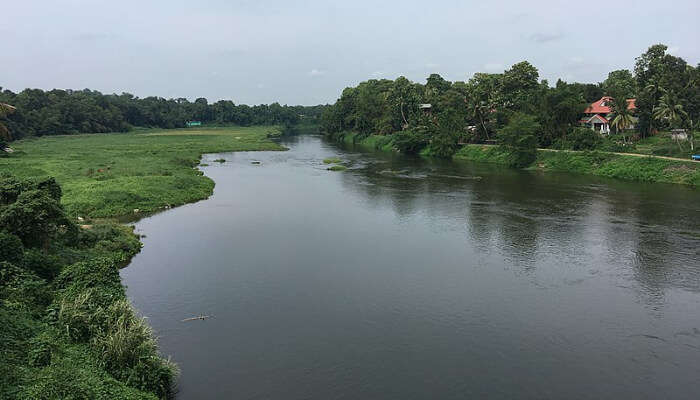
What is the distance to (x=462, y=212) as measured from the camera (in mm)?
46406

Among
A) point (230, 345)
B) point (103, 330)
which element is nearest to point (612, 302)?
point (230, 345)

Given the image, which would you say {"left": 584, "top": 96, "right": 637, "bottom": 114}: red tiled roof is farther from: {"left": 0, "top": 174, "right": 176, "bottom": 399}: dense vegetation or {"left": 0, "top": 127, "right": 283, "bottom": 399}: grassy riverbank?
{"left": 0, "top": 174, "right": 176, "bottom": 399}: dense vegetation

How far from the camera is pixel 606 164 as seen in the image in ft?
226

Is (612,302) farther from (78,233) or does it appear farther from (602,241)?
(78,233)

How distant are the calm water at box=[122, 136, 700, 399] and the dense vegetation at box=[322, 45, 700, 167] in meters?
28.5

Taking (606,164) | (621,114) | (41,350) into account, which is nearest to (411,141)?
(621,114)

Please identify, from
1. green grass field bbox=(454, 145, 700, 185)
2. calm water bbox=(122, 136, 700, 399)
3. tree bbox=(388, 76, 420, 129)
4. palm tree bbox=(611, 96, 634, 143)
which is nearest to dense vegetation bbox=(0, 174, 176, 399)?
calm water bbox=(122, 136, 700, 399)

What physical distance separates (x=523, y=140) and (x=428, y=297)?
2244 inches

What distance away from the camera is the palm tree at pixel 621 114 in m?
74.6

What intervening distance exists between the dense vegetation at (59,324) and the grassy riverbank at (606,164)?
204 ft

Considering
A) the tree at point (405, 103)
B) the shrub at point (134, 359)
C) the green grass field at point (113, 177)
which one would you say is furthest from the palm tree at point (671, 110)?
the shrub at point (134, 359)

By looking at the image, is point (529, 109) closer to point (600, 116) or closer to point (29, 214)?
point (600, 116)

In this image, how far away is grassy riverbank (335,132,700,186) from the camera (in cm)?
6039

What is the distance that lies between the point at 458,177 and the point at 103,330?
55.7m
